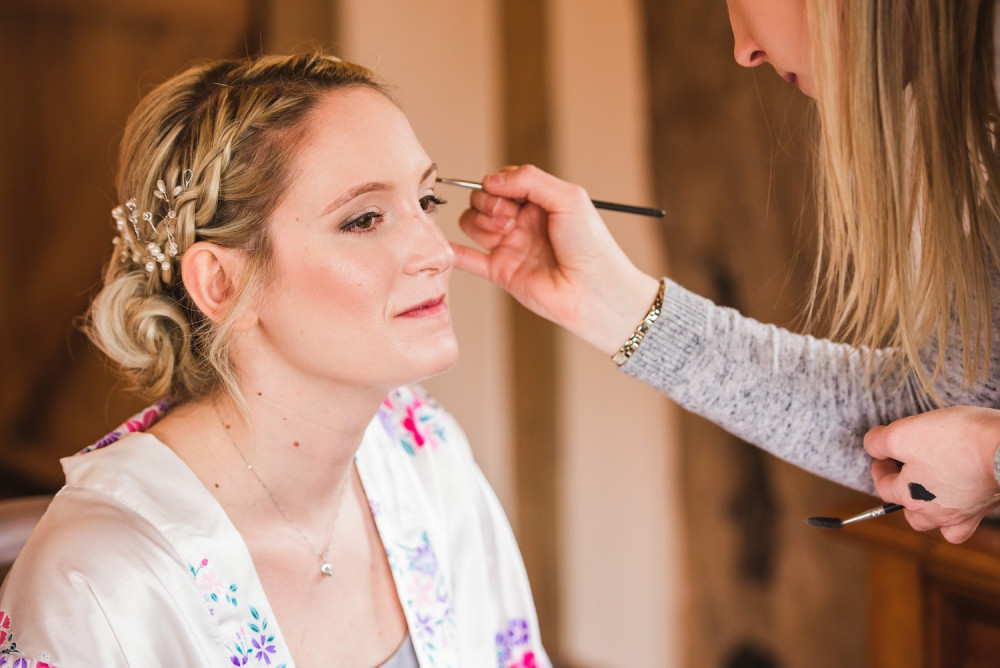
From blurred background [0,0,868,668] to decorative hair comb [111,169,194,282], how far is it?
2.79 feet

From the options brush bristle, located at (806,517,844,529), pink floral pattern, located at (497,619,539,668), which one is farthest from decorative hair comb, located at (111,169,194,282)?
brush bristle, located at (806,517,844,529)

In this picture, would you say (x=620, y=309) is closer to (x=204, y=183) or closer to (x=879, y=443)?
(x=879, y=443)

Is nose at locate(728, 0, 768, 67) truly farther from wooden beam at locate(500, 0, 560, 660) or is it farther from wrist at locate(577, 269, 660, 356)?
wooden beam at locate(500, 0, 560, 660)

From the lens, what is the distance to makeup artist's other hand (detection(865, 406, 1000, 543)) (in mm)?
958

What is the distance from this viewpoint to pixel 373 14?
258 centimetres

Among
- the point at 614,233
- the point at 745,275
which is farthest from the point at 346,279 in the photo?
the point at 614,233

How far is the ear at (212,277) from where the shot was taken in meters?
1.24

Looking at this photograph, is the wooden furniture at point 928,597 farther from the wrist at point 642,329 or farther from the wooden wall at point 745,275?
the wrist at point 642,329

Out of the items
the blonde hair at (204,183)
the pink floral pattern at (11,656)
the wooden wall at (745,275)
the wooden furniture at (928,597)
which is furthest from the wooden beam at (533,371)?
the pink floral pattern at (11,656)

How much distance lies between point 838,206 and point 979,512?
383mm

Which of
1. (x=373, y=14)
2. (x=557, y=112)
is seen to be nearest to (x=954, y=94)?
(x=557, y=112)

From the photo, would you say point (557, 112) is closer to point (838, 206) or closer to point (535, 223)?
point (535, 223)

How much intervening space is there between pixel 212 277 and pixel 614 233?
1354 millimetres

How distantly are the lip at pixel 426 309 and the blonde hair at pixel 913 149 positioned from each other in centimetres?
51
